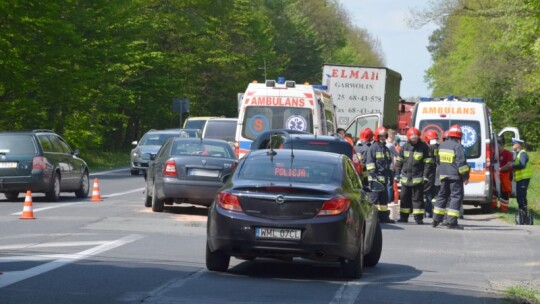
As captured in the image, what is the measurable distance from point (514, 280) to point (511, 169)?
610 inches

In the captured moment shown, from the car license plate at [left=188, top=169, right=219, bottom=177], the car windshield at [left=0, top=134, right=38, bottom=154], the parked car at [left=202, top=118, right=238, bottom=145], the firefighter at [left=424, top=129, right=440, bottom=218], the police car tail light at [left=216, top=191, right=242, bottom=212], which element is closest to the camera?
the police car tail light at [left=216, top=191, right=242, bottom=212]

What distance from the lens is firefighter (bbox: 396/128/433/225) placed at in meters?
22.5

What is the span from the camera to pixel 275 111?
87.2 ft

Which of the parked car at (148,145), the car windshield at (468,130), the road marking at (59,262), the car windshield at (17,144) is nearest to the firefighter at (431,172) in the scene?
the car windshield at (468,130)

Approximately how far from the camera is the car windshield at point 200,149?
23328 millimetres

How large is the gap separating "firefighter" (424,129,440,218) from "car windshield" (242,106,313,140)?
3041mm

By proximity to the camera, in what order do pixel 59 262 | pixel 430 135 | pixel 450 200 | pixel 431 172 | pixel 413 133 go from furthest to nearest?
pixel 430 135
pixel 431 172
pixel 413 133
pixel 450 200
pixel 59 262

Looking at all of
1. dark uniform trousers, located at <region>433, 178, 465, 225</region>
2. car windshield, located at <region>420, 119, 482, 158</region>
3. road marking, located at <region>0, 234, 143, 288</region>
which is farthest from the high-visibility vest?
road marking, located at <region>0, 234, 143, 288</region>

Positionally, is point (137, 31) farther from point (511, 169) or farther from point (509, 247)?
point (509, 247)

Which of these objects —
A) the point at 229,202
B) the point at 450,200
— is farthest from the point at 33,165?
the point at 229,202

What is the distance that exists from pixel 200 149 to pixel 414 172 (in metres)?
4.03

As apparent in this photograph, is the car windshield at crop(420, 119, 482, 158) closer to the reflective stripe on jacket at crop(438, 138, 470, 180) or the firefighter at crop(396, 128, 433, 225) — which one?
the firefighter at crop(396, 128, 433, 225)

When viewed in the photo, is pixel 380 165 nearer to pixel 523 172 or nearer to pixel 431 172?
pixel 431 172

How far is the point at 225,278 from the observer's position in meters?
12.9
